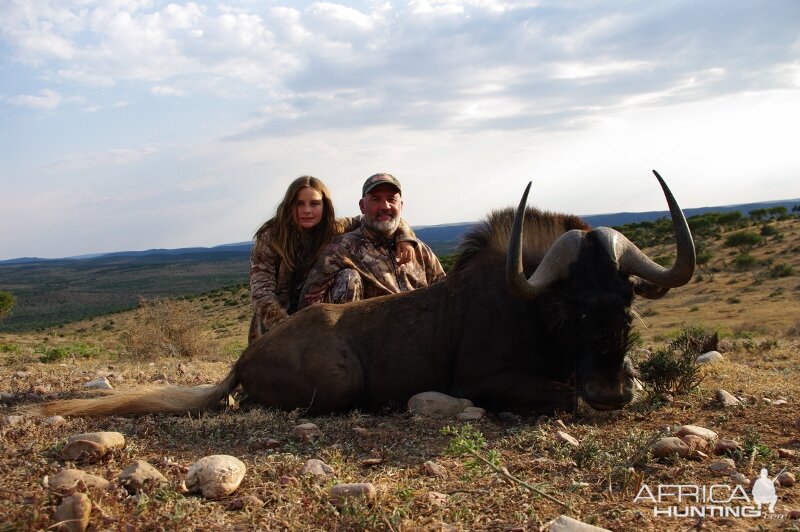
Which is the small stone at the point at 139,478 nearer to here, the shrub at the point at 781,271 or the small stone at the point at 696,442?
the small stone at the point at 696,442

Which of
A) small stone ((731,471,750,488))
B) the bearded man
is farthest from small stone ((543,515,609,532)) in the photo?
the bearded man

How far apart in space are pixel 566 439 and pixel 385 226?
3.68 meters

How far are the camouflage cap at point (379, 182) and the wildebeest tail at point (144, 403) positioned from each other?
8.13ft

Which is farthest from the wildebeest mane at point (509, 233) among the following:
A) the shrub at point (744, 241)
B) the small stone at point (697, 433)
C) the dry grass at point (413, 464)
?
the shrub at point (744, 241)

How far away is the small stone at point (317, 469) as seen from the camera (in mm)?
3550

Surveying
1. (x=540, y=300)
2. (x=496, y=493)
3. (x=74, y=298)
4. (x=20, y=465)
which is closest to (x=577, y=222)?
(x=540, y=300)

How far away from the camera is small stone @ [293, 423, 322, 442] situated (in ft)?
14.6

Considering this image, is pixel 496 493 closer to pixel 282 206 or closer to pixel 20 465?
pixel 20 465

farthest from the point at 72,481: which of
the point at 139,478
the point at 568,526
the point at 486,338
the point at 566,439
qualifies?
the point at 486,338

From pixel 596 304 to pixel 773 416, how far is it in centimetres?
144

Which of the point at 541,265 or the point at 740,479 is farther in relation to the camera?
the point at 541,265

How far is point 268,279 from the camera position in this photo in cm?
748

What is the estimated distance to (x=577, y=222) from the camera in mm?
5875

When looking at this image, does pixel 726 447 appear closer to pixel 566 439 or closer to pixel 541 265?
pixel 566 439
